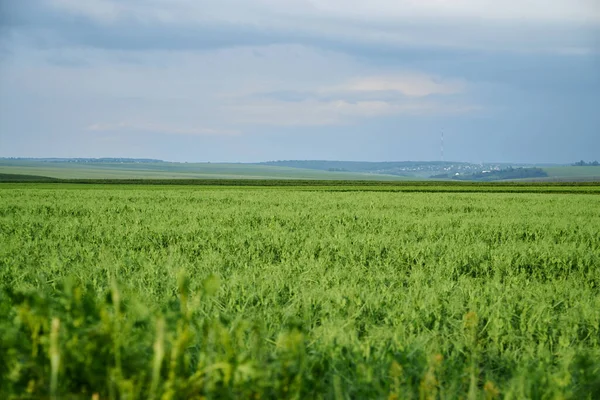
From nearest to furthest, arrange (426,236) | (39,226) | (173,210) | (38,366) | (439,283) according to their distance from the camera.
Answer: (38,366) → (439,283) → (426,236) → (39,226) → (173,210)

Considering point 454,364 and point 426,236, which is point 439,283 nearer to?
point 454,364

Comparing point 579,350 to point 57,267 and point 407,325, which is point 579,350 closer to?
point 407,325

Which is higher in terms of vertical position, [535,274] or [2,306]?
[2,306]

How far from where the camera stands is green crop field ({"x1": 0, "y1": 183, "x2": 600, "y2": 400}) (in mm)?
2467

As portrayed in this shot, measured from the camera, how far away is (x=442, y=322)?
5.20 meters

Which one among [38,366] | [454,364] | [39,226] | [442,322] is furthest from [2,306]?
[39,226]

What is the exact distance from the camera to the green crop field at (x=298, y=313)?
2.47 m

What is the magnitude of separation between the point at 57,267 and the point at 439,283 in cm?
519

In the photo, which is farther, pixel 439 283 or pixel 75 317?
pixel 439 283

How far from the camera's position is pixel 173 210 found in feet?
62.6

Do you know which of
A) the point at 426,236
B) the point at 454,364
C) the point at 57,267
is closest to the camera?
the point at 454,364

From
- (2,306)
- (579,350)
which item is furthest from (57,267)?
(579,350)

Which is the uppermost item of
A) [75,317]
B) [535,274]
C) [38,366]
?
[75,317]

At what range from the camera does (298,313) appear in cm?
530
